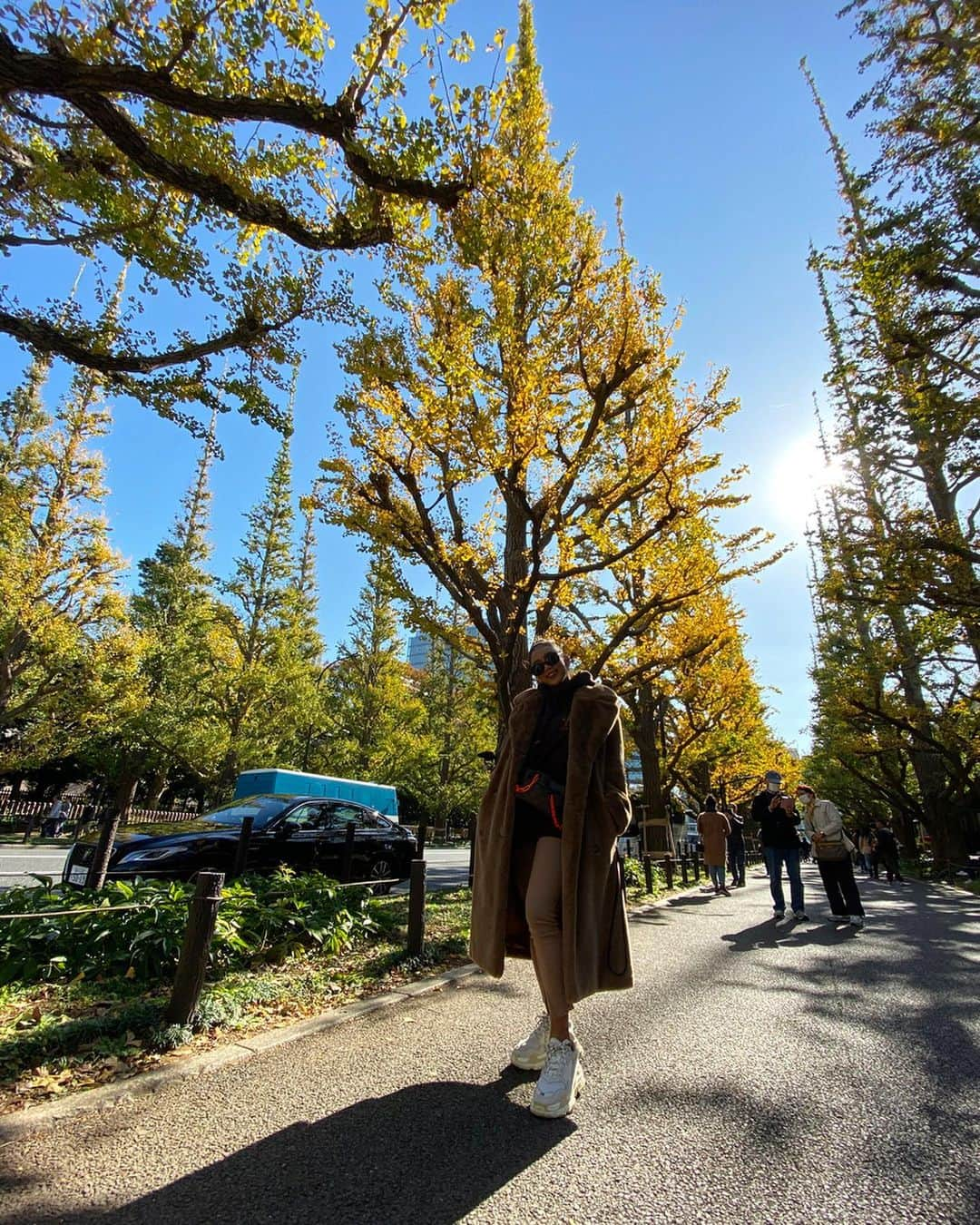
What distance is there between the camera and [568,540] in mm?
6934

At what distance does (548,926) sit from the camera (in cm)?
242

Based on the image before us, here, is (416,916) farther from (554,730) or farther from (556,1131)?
(554,730)

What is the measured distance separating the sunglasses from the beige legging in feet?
2.57

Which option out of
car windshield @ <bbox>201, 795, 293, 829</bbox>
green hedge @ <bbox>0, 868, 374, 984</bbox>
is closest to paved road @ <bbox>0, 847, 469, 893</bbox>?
car windshield @ <bbox>201, 795, 293, 829</bbox>

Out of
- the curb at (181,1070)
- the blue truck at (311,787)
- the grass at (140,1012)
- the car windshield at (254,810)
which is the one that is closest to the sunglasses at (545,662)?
the curb at (181,1070)

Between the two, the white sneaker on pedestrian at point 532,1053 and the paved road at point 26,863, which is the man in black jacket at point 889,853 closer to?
the white sneaker on pedestrian at point 532,1053

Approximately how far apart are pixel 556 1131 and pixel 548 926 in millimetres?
667

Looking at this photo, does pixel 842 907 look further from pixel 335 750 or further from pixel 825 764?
pixel 825 764

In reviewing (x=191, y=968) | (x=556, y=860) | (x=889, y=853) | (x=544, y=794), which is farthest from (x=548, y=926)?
(x=889, y=853)

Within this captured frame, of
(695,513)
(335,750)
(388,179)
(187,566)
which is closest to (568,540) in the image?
(695,513)

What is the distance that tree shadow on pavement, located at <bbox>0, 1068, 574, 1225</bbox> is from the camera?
168cm

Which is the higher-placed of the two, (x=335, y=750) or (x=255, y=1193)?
(x=335, y=750)

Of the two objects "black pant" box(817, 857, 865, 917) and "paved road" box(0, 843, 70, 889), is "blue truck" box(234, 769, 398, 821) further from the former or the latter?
"black pant" box(817, 857, 865, 917)

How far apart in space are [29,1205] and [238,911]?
8.57ft
